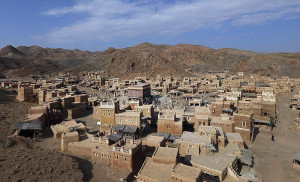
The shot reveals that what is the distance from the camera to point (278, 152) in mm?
25562

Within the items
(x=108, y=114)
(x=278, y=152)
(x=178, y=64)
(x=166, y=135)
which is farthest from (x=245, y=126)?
(x=178, y=64)

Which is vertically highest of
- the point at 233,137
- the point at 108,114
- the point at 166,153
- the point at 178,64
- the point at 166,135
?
the point at 178,64

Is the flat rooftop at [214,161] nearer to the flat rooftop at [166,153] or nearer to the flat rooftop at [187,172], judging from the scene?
the flat rooftop at [166,153]

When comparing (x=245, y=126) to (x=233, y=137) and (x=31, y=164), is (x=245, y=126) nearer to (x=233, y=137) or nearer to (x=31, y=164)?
(x=233, y=137)

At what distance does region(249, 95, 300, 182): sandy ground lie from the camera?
68.7 ft

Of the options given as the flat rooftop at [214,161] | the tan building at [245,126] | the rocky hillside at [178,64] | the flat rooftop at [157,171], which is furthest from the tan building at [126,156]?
the rocky hillside at [178,64]

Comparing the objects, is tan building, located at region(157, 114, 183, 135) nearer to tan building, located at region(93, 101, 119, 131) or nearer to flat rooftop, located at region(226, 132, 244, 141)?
flat rooftop, located at region(226, 132, 244, 141)

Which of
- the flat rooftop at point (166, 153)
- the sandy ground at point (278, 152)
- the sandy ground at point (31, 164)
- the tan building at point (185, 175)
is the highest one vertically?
the flat rooftop at point (166, 153)

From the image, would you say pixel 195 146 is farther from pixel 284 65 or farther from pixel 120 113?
pixel 284 65

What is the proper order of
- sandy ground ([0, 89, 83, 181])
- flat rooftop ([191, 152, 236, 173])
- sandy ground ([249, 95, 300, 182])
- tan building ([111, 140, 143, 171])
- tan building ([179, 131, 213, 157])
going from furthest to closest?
tan building ([179, 131, 213, 157]) < sandy ground ([249, 95, 300, 182]) < tan building ([111, 140, 143, 171]) < flat rooftop ([191, 152, 236, 173]) < sandy ground ([0, 89, 83, 181])

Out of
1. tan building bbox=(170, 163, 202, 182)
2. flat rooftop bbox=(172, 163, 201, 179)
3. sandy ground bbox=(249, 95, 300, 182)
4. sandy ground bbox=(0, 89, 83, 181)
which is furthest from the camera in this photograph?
sandy ground bbox=(249, 95, 300, 182)

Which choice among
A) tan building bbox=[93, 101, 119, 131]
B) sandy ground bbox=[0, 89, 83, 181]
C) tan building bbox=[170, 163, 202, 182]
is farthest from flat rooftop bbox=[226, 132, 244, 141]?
sandy ground bbox=[0, 89, 83, 181]

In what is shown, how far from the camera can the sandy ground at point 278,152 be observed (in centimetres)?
2094

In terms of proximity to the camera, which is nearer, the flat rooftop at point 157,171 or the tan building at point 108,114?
the flat rooftop at point 157,171
